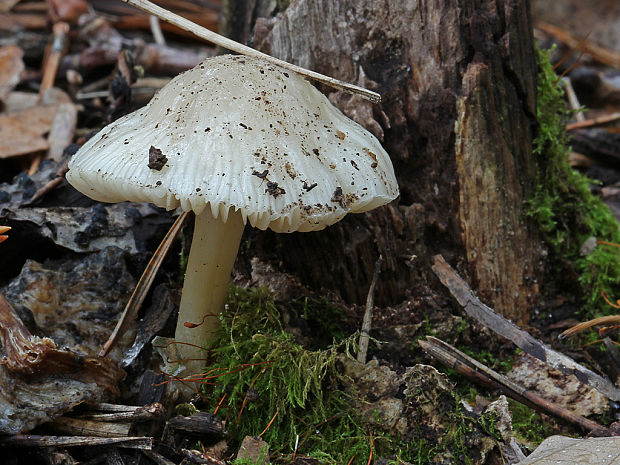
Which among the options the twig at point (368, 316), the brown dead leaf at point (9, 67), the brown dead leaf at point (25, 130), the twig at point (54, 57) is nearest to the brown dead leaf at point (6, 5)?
the twig at point (54, 57)

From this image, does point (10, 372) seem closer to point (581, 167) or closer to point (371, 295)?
point (371, 295)

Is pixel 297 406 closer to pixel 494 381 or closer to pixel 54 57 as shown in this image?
pixel 494 381

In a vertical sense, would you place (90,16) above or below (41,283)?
above

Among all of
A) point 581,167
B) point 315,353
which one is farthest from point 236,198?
point 581,167

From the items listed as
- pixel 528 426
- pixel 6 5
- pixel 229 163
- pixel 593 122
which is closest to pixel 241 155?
pixel 229 163

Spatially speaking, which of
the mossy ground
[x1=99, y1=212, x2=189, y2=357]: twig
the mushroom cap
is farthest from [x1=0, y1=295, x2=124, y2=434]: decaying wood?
the mushroom cap

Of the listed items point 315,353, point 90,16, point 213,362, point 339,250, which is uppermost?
point 90,16

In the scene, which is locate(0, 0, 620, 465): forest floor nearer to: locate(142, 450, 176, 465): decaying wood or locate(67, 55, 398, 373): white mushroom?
locate(142, 450, 176, 465): decaying wood

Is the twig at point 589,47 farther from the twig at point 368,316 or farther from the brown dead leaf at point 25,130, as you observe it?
the brown dead leaf at point 25,130
